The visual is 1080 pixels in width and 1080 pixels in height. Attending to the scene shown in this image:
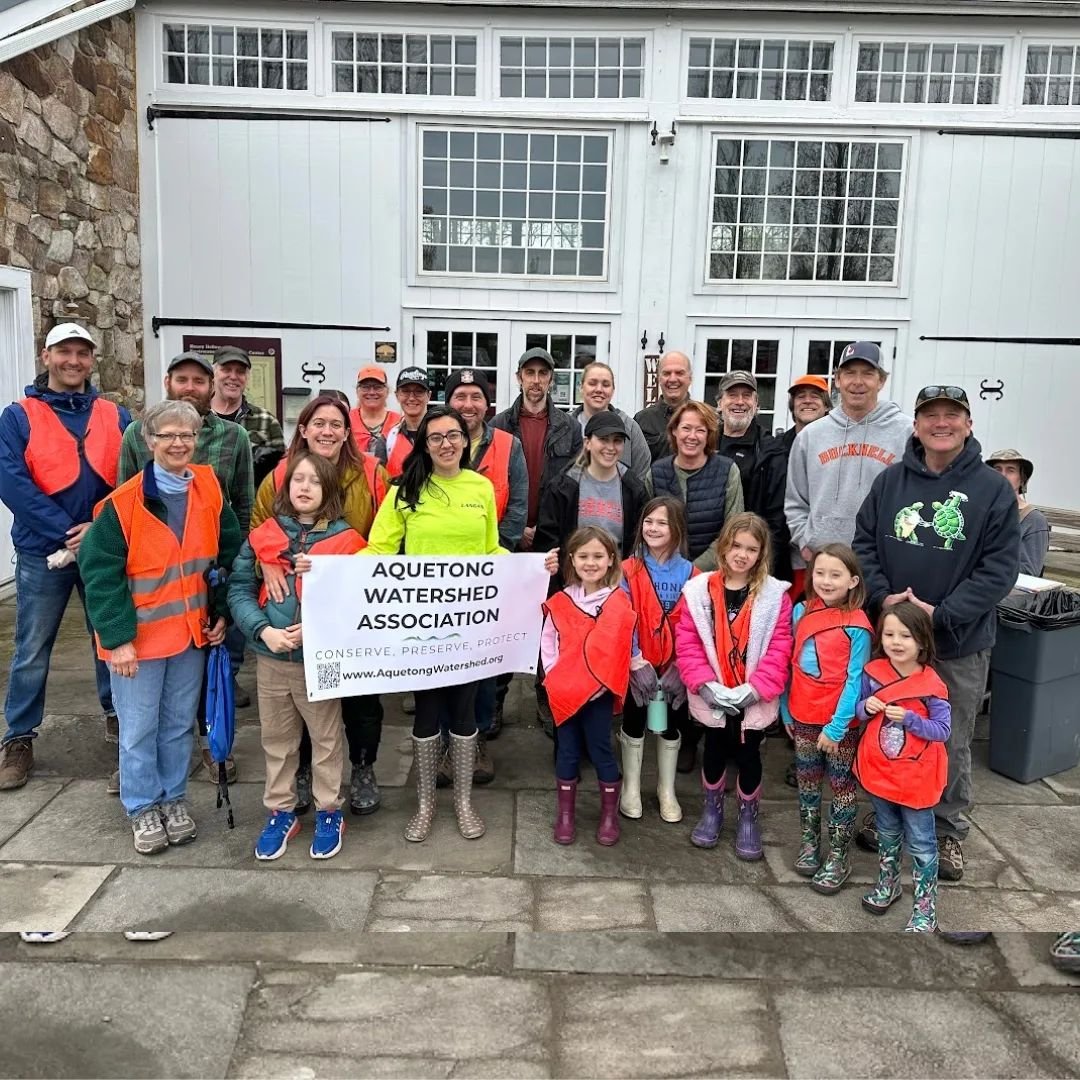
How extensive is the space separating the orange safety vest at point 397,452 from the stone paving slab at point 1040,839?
125 inches

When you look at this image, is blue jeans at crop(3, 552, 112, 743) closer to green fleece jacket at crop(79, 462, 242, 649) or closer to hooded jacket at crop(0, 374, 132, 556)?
hooded jacket at crop(0, 374, 132, 556)

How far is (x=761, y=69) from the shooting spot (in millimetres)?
9539

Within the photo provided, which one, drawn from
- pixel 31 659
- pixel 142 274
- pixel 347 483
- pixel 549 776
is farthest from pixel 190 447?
pixel 142 274

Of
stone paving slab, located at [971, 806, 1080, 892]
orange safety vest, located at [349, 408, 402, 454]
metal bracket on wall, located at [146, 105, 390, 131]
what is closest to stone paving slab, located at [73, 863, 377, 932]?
orange safety vest, located at [349, 408, 402, 454]

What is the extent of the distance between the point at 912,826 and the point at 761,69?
9.06 meters

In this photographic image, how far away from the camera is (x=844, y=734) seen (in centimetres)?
324

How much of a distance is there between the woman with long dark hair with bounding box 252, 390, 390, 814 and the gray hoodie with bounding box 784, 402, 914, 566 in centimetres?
200

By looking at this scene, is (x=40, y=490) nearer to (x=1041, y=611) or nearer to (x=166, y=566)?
(x=166, y=566)

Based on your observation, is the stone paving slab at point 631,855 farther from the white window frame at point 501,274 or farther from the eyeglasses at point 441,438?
the white window frame at point 501,274

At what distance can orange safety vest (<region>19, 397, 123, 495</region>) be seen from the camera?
3867 millimetres

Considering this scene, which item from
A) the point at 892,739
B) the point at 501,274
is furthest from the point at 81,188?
the point at 892,739

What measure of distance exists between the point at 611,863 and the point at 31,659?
2.81m

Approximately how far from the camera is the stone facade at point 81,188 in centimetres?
723

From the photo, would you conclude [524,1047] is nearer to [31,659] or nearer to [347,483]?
[347,483]
